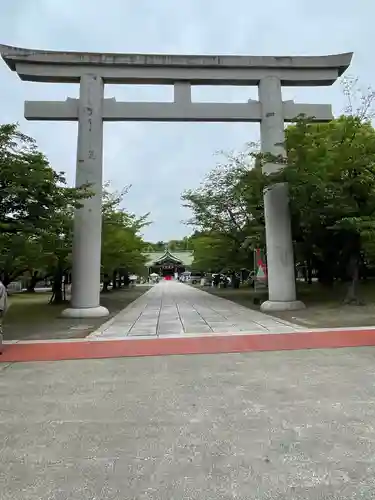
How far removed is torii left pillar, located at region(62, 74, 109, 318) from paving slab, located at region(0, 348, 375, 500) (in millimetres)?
7696

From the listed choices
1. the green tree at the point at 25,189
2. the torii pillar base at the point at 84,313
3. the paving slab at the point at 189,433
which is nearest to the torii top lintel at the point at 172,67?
the green tree at the point at 25,189

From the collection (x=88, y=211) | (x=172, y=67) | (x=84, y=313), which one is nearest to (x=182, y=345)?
(x=84, y=313)

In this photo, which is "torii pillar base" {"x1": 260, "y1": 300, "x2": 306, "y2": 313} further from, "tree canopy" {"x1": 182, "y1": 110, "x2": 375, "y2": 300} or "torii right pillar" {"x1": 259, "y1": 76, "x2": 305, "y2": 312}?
"tree canopy" {"x1": 182, "y1": 110, "x2": 375, "y2": 300}

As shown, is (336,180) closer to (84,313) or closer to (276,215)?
(276,215)

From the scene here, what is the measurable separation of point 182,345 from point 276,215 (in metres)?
8.21

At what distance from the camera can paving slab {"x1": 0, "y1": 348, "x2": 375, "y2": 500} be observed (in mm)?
2723

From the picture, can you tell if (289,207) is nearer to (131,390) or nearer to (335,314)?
(335,314)

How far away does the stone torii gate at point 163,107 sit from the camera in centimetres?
1399

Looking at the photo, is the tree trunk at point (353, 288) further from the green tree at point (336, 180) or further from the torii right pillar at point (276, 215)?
the torii right pillar at point (276, 215)

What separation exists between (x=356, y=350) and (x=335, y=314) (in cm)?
580

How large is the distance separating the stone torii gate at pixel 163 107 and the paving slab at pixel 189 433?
8.42 meters

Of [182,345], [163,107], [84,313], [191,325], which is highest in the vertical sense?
[163,107]

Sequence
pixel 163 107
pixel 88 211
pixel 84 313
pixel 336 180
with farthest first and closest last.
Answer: pixel 336 180 < pixel 163 107 < pixel 88 211 < pixel 84 313

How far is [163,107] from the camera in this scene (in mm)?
14453
